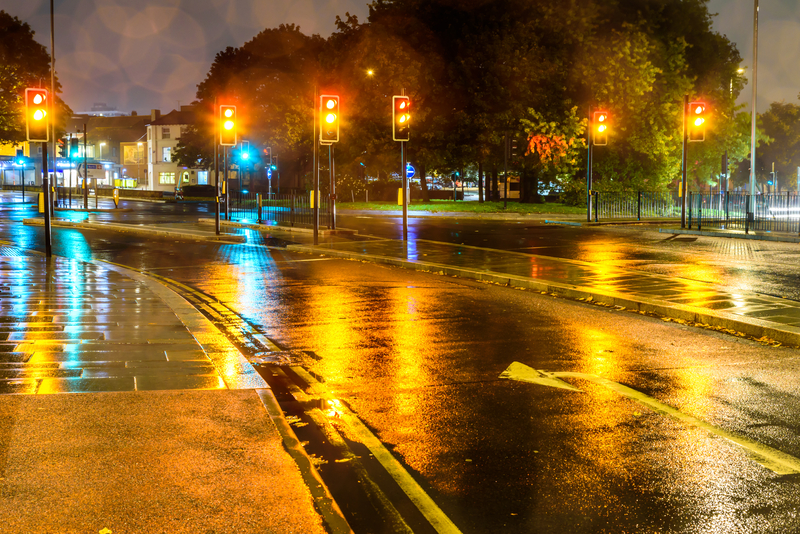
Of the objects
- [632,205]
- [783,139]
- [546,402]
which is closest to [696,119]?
[632,205]

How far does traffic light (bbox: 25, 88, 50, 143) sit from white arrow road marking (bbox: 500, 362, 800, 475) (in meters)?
13.1

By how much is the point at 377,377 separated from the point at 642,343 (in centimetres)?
347

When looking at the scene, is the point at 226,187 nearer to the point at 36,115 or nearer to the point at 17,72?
the point at 36,115

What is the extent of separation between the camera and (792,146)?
94375 mm

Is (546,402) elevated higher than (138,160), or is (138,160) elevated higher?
(138,160)

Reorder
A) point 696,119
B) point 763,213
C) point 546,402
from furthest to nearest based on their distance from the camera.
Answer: point 696,119 < point 763,213 < point 546,402

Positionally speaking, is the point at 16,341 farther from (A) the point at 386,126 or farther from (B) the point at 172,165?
(B) the point at 172,165

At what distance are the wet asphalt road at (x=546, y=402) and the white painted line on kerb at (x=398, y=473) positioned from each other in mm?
78

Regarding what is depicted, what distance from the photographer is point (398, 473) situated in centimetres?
487

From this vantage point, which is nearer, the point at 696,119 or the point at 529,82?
the point at 696,119

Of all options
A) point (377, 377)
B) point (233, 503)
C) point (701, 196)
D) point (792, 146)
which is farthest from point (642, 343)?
point (792, 146)

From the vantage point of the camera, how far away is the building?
350 ft

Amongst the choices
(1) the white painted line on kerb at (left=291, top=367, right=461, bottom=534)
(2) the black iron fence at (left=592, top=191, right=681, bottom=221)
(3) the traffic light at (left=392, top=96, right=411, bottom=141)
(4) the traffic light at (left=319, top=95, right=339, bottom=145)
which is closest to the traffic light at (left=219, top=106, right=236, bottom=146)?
(4) the traffic light at (left=319, top=95, right=339, bottom=145)

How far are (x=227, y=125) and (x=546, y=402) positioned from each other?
21.5 m
